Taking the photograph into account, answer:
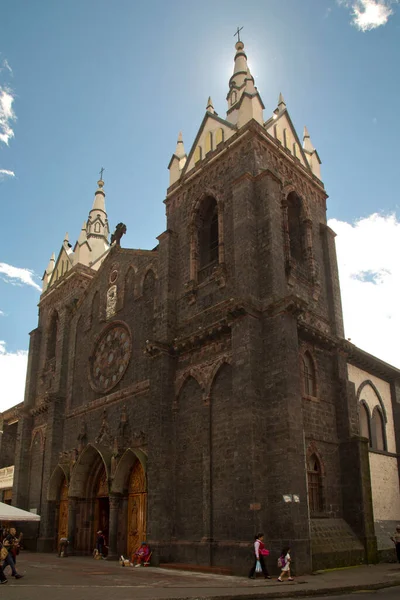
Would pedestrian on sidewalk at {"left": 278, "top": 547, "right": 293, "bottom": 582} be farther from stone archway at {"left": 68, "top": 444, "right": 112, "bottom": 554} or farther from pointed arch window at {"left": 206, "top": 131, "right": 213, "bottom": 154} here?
pointed arch window at {"left": 206, "top": 131, "right": 213, "bottom": 154}

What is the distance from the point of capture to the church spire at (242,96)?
23203mm

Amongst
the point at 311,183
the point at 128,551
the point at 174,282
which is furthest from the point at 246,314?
the point at 128,551

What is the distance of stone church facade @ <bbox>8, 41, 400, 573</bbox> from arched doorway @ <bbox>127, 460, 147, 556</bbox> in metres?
0.08

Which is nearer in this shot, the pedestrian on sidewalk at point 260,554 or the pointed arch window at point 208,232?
the pedestrian on sidewalk at point 260,554

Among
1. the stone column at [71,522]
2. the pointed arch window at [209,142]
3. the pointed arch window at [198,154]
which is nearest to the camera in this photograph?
the stone column at [71,522]

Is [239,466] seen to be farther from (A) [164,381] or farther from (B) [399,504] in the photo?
(B) [399,504]

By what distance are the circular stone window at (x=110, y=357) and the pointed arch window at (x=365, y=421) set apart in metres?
10.9

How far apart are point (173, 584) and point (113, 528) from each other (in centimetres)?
906

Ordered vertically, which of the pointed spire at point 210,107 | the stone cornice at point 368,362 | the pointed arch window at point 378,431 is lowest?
the pointed arch window at point 378,431

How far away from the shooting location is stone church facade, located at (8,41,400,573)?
57.8 ft

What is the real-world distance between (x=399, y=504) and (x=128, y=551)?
1169 centimetres

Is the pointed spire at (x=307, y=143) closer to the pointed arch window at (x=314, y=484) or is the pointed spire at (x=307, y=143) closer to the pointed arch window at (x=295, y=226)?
the pointed arch window at (x=295, y=226)

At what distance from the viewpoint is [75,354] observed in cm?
3084

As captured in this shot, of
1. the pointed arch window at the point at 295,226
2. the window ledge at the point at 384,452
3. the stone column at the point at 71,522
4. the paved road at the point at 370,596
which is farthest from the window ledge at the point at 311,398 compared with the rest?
the stone column at the point at 71,522
